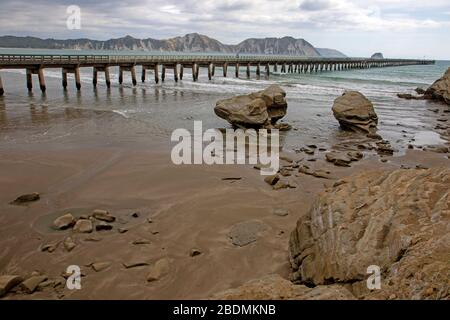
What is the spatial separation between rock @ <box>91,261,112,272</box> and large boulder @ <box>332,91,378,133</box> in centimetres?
1719

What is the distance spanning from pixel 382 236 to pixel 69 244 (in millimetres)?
6263

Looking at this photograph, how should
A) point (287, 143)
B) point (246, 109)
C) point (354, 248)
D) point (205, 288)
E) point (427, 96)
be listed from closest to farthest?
point (354, 248) → point (205, 288) → point (287, 143) → point (246, 109) → point (427, 96)

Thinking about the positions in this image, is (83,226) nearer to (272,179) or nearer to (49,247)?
(49,247)

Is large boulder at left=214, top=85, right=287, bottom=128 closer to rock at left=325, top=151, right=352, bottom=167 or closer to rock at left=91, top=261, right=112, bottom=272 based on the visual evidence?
rock at left=325, top=151, right=352, bottom=167

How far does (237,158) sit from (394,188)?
9076 mm

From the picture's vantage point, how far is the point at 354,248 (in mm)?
5613

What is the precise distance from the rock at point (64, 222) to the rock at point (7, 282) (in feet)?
7.21

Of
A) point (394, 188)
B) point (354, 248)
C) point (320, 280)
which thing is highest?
point (394, 188)

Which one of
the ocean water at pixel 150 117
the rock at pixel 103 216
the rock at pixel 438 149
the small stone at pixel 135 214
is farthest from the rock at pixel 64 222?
the rock at pixel 438 149

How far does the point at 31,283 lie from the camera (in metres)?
6.76

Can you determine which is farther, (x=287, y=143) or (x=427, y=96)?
(x=427, y=96)

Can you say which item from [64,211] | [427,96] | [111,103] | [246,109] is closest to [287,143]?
[246,109]
